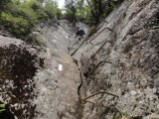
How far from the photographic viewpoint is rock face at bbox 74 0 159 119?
23.8 ft

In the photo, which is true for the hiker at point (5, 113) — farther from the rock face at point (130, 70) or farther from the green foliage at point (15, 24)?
the green foliage at point (15, 24)

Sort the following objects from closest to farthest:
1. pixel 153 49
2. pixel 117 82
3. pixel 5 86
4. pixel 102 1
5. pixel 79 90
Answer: pixel 153 49
pixel 5 86
pixel 117 82
pixel 79 90
pixel 102 1

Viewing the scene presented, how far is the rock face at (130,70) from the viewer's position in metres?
7.24

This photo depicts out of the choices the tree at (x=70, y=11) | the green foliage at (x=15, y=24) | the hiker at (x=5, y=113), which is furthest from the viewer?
the tree at (x=70, y=11)

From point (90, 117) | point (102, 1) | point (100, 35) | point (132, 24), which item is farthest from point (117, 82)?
point (102, 1)

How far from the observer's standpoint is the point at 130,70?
28.7 ft

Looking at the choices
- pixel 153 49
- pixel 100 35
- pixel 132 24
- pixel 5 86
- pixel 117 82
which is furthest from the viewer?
pixel 100 35

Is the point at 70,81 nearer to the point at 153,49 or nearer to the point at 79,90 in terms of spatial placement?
the point at 79,90

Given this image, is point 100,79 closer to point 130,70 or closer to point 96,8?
point 130,70

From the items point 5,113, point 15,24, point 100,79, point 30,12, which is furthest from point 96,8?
point 5,113

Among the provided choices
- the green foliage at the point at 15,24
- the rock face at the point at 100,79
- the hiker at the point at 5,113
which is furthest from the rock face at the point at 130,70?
the green foliage at the point at 15,24

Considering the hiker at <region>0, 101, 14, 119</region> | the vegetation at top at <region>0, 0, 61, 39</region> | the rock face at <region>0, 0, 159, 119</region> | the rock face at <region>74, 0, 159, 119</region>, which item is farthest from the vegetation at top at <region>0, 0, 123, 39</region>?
the hiker at <region>0, 101, 14, 119</region>

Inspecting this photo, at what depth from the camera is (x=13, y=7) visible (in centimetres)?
1274

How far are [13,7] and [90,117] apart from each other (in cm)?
707
